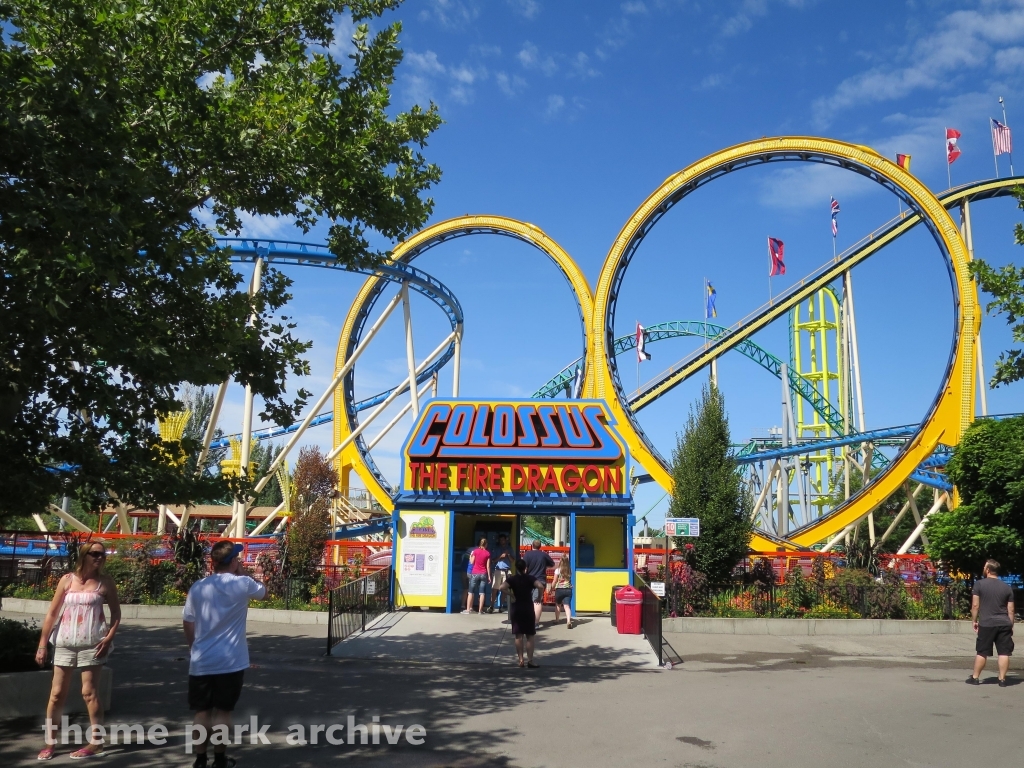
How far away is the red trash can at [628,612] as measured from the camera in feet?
42.7

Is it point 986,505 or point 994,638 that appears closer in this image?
point 994,638

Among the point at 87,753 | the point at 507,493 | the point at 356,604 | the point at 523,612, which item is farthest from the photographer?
the point at 507,493

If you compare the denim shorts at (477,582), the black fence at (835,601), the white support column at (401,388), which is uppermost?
the white support column at (401,388)

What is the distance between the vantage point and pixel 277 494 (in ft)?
294

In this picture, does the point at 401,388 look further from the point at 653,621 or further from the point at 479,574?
the point at 653,621

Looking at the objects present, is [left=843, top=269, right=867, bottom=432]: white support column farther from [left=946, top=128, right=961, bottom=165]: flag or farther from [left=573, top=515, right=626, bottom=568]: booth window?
[left=573, top=515, right=626, bottom=568]: booth window

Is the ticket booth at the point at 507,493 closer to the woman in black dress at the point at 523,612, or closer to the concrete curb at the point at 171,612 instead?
the concrete curb at the point at 171,612

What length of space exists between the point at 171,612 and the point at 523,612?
8067 mm

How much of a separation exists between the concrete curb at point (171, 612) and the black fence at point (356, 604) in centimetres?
98

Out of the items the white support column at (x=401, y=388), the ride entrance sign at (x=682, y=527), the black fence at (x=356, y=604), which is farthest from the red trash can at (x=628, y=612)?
the white support column at (x=401, y=388)

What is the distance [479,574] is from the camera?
14.7 meters

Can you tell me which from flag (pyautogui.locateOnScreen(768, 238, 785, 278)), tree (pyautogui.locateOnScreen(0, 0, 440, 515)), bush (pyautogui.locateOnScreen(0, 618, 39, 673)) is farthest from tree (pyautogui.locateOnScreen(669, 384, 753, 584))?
flag (pyautogui.locateOnScreen(768, 238, 785, 278))

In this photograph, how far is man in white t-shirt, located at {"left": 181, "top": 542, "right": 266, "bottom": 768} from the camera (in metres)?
5.22

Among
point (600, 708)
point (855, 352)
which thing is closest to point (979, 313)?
point (855, 352)
